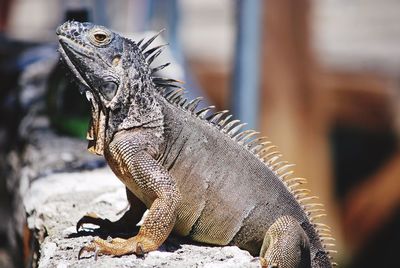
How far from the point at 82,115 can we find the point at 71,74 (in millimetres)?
2202

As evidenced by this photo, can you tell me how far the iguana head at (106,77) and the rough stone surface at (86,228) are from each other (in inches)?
18.5

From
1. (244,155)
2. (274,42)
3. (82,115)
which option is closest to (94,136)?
(244,155)

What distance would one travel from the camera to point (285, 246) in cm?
333

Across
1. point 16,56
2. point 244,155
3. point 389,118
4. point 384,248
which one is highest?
point 244,155

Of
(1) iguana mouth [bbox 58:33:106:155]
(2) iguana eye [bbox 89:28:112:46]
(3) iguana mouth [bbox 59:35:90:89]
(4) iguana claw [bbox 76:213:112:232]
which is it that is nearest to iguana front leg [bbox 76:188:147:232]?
(4) iguana claw [bbox 76:213:112:232]

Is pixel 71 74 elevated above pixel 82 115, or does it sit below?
above

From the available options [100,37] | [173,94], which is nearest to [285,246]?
[173,94]

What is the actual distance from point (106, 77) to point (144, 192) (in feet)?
1.77

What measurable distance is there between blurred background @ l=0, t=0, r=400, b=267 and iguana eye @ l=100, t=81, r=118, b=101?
74.1 inches

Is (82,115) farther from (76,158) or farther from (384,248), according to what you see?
(384,248)

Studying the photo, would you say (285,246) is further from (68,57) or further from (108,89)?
(68,57)

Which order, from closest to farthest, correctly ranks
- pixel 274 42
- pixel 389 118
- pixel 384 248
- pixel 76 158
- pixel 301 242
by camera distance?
pixel 301 242 < pixel 76 158 < pixel 274 42 < pixel 389 118 < pixel 384 248

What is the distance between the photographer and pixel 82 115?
5629 millimetres

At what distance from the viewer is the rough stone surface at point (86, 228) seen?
10.4ft
